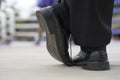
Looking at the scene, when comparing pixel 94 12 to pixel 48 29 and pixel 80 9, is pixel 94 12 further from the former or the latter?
pixel 48 29

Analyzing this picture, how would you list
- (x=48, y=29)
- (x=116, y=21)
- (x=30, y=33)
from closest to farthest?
(x=48, y=29), (x=116, y=21), (x=30, y=33)

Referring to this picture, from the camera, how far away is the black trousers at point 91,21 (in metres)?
1.33

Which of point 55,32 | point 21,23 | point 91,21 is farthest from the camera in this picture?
point 21,23

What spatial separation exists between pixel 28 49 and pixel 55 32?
223 centimetres

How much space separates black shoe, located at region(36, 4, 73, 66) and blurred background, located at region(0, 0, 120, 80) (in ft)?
0.20

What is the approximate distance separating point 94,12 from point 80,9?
56 mm

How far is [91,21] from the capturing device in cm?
133

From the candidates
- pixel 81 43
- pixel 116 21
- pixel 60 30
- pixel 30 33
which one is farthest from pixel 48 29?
pixel 30 33

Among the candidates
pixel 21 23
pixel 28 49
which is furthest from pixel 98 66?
pixel 21 23

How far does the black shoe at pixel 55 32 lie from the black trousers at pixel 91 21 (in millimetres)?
103

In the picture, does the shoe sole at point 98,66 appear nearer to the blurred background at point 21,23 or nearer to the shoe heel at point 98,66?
the shoe heel at point 98,66

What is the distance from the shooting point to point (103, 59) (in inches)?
54.0

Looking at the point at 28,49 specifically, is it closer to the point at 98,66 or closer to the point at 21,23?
the point at 98,66

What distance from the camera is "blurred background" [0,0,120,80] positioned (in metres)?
1.26
